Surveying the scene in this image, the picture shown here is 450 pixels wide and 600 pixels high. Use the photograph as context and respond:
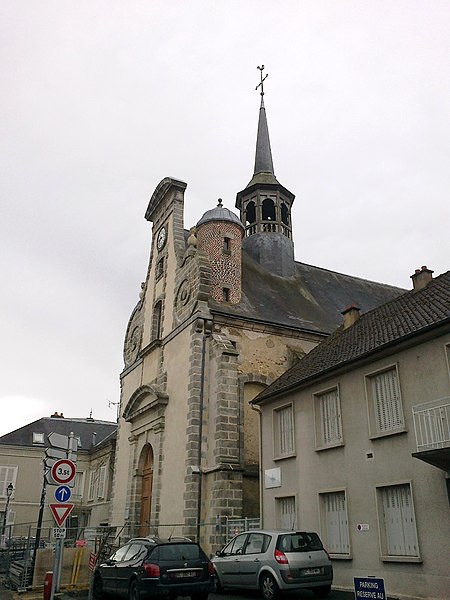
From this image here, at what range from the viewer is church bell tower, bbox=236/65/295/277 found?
86.2ft

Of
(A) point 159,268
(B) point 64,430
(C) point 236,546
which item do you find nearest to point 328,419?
(C) point 236,546

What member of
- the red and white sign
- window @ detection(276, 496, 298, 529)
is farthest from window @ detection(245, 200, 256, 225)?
the red and white sign

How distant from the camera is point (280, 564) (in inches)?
399

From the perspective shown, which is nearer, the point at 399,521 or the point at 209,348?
the point at 399,521

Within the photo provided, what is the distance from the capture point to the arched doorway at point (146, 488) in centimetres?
2116

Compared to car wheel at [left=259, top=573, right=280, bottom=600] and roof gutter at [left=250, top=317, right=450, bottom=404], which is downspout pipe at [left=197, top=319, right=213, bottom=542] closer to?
roof gutter at [left=250, top=317, right=450, bottom=404]

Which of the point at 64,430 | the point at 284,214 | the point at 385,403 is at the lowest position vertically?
the point at 385,403

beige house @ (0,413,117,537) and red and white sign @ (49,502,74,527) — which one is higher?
beige house @ (0,413,117,537)

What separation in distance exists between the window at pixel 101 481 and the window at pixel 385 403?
26505 millimetres

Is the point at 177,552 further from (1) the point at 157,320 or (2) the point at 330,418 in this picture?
(1) the point at 157,320

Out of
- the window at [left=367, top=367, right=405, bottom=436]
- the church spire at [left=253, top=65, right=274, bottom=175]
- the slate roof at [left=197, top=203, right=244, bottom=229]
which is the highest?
the church spire at [left=253, top=65, right=274, bottom=175]

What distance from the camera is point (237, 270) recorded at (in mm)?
21812

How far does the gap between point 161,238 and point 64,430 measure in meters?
23.2

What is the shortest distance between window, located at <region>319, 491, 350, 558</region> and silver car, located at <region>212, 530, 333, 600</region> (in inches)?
45.5
